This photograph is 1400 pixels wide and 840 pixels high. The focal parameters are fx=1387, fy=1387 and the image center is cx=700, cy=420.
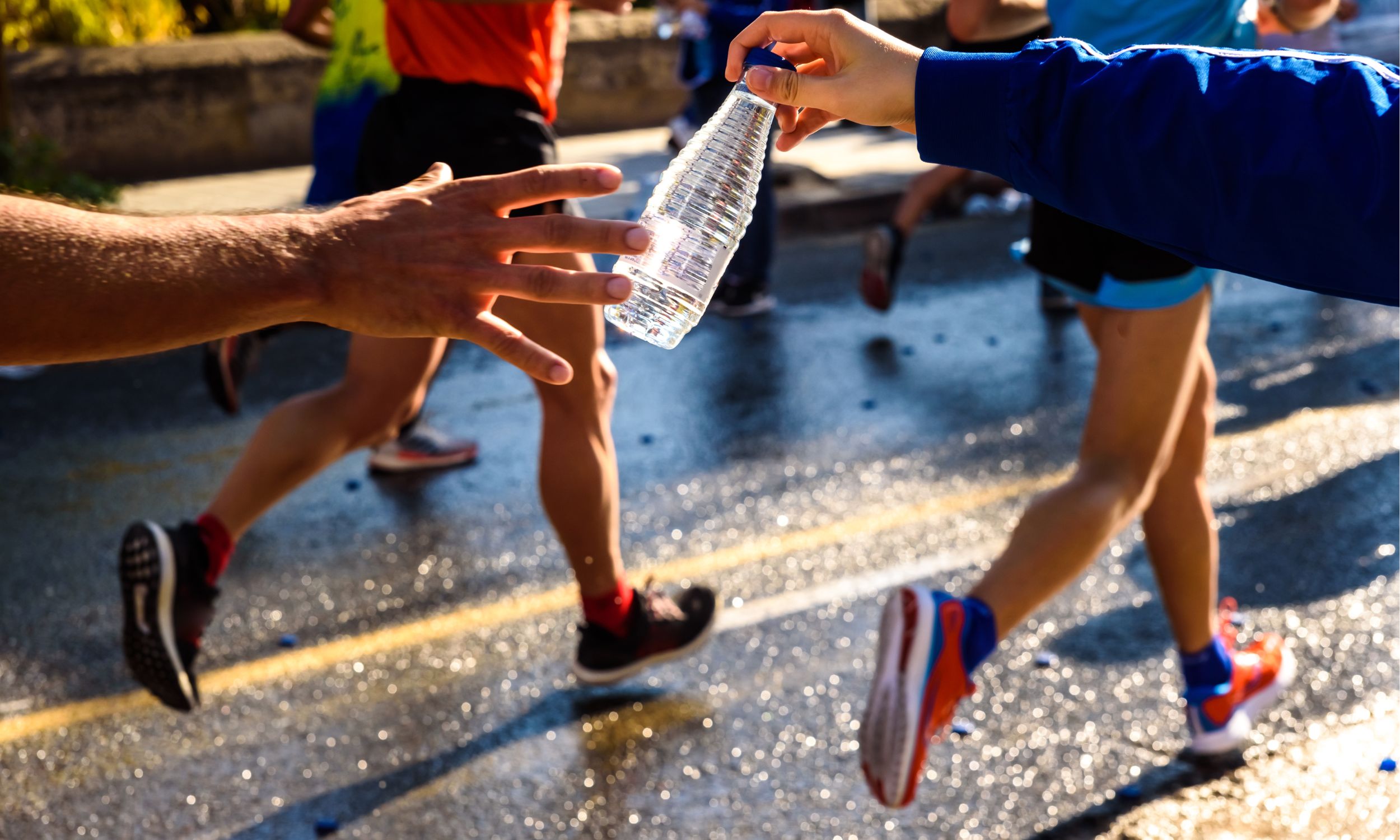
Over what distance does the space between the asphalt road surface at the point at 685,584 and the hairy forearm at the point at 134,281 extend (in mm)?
1490

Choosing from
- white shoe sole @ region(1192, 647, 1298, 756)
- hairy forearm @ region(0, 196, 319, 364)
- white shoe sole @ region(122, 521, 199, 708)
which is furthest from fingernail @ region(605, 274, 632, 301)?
white shoe sole @ region(1192, 647, 1298, 756)

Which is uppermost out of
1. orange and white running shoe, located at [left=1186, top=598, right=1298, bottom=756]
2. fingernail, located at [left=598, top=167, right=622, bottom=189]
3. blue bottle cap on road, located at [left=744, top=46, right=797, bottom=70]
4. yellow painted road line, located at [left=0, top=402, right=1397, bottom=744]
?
blue bottle cap on road, located at [left=744, top=46, right=797, bottom=70]

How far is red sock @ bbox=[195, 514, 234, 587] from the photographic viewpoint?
3396mm

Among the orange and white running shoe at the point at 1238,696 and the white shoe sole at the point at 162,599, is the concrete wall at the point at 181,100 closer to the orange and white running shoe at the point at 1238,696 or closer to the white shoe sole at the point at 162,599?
the white shoe sole at the point at 162,599

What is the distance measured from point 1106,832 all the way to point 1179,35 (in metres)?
1.67

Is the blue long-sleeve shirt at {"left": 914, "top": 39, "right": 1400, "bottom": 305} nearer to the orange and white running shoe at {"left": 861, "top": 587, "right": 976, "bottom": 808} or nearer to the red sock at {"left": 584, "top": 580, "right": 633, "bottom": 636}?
the orange and white running shoe at {"left": 861, "top": 587, "right": 976, "bottom": 808}

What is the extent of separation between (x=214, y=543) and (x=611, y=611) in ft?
3.25

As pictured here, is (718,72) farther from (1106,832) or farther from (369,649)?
(1106,832)

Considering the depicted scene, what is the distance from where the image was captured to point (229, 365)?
4980 millimetres

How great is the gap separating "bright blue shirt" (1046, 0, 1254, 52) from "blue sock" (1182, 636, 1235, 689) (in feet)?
4.43

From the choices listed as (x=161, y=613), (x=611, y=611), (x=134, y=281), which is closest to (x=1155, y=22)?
(x=611, y=611)

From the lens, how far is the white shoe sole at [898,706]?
9.10 feet

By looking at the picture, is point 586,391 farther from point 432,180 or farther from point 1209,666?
point 1209,666

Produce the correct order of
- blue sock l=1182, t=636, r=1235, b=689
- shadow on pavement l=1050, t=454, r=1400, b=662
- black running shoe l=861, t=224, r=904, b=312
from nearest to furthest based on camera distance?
blue sock l=1182, t=636, r=1235, b=689 < shadow on pavement l=1050, t=454, r=1400, b=662 < black running shoe l=861, t=224, r=904, b=312
